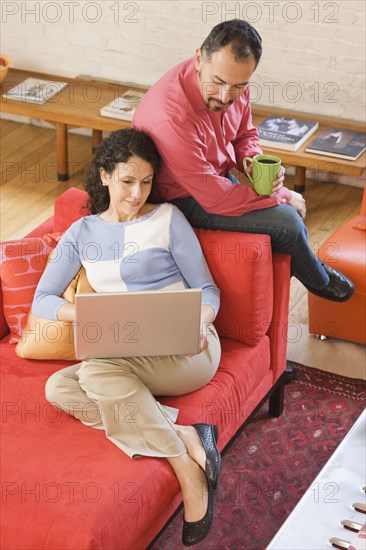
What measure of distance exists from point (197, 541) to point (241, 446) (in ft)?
1.90

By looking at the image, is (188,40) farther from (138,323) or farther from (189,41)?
(138,323)

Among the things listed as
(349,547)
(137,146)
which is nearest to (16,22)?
(137,146)

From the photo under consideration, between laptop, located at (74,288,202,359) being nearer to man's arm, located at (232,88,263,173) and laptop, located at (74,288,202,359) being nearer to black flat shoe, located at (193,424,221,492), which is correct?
black flat shoe, located at (193,424,221,492)

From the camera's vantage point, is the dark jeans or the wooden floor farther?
the wooden floor

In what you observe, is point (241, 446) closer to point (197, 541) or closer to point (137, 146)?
point (197, 541)

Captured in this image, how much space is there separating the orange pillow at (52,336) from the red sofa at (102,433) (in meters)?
0.04

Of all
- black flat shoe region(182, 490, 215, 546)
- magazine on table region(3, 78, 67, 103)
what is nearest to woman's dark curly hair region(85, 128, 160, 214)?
black flat shoe region(182, 490, 215, 546)

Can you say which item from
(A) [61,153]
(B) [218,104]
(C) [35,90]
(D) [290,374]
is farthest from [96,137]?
(B) [218,104]

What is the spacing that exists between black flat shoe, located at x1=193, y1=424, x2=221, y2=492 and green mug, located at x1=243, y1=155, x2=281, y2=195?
80cm

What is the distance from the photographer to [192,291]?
100 inches

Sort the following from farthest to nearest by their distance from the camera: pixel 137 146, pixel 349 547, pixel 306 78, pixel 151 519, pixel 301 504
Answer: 1. pixel 306 78
2. pixel 137 146
3. pixel 151 519
4. pixel 301 504
5. pixel 349 547

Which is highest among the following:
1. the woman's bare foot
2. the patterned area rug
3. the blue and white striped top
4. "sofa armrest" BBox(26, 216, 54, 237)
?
the blue and white striped top

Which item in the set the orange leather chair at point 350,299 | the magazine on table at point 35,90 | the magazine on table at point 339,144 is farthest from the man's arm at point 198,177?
the magazine on table at point 35,90

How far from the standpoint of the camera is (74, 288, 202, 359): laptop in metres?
2.54
